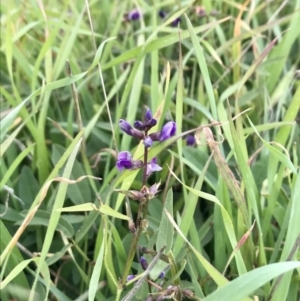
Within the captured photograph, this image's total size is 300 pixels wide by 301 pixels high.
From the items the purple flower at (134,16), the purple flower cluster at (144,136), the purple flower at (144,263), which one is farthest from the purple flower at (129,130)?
the purple flower at (134,16)

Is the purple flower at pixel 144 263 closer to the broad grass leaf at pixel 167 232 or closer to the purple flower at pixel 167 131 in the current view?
the broad grass leaf at pixel 167 232

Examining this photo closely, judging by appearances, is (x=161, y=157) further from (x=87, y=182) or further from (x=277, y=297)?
(x=277, y=297)

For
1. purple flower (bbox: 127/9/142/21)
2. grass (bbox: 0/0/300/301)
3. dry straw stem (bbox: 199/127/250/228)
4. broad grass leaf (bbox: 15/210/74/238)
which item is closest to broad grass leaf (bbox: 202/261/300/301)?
grass (bbox: 0/0/300/301)

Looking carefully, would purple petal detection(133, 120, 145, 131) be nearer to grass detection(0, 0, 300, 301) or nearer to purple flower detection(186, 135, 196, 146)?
grass detection(0, 0, 300, 301)

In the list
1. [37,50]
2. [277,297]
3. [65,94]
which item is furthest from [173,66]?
[277,297]

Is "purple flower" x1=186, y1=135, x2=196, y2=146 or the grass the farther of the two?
"purple flower" x1=186, y1=135, x2=196, y2=146
